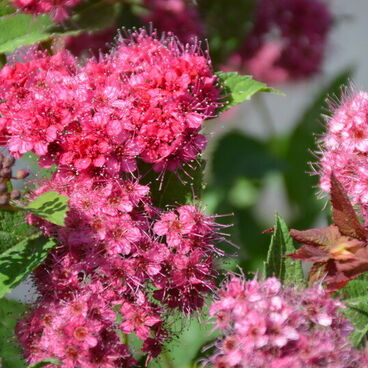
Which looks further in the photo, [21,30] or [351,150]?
[21,30]

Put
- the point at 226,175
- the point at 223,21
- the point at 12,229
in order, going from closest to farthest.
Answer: the point at 12,229 < the point at 223,21 < the point at 226,175

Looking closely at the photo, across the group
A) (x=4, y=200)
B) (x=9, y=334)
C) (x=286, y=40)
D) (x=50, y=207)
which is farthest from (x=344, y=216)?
(x=286, y=40)

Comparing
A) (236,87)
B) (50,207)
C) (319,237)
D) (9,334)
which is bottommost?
(9,334)

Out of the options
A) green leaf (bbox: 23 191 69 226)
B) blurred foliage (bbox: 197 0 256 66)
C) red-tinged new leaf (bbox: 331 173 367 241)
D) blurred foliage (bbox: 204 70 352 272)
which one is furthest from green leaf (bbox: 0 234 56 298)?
blurred foliage (bbox: 197 0 256 66)

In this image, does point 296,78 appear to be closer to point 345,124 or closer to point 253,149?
point 253,149

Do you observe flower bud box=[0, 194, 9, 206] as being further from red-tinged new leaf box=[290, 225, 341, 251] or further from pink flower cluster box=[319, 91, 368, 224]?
pink flower cluster box=[319, 91, 368, 224]

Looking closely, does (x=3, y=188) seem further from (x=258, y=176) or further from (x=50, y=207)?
(x=258, y=176)
